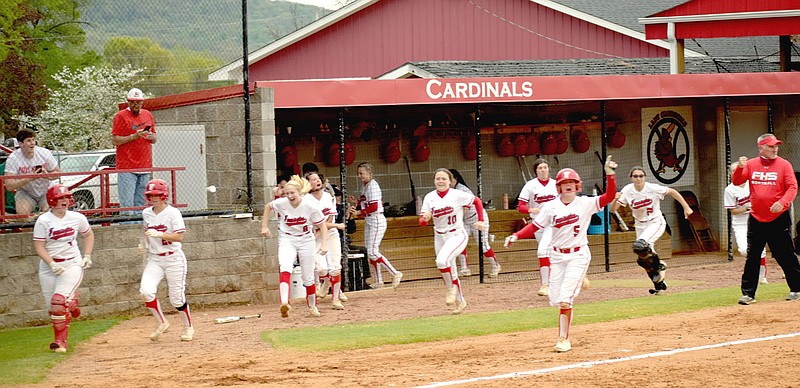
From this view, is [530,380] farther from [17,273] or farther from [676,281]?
[676,281]

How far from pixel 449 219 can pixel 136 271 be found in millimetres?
4481

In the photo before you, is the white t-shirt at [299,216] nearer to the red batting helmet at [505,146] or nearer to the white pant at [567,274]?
the white pant at [567,274]

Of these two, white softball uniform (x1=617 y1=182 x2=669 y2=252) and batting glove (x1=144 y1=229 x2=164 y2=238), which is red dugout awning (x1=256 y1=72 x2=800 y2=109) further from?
batting glove (x1=144 y1=229 x2=164 y2=238)

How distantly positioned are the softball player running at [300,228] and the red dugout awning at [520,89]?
88.5 inches

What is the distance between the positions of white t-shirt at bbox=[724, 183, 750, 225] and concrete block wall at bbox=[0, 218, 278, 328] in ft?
23.7

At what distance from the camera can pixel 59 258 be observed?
12.5 meters

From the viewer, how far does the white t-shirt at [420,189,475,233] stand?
1470 centimetres

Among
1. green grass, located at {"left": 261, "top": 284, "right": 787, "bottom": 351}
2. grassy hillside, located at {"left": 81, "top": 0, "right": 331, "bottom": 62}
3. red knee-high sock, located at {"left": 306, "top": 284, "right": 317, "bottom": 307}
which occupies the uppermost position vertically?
grassy hillside, located at {"left": 81, "top": 0, "right": 331, "bottom": 62}

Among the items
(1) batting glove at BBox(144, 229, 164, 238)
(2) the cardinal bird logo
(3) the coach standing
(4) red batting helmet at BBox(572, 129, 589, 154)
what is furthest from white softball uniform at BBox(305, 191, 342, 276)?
(2) the cardinal bird logo

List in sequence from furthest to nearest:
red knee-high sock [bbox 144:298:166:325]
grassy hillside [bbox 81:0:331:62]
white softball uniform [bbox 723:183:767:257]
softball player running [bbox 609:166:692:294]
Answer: white softball uniform [bbox 723:183:767:257] < grassy hillside [bbox 81:0:331:62] < softball player running [bbox 609:166:692:294] < red knee-high sock [bbox 144:298:166:325]

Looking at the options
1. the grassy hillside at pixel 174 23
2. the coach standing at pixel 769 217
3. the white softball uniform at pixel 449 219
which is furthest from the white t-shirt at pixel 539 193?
the grassy hillside at pixel 174 23

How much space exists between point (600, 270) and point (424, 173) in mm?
3797

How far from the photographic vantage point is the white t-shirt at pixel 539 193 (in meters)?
16.7

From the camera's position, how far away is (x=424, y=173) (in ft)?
70.2
